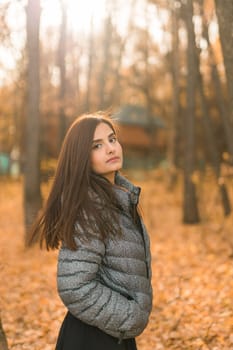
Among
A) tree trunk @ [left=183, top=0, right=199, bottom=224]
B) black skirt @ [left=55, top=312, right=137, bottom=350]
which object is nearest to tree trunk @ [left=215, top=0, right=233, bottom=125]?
black skirt @ [left=55, top=312, right=137, bottom=350]

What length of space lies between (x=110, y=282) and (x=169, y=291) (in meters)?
4.90

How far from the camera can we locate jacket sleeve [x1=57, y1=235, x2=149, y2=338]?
2.61 m

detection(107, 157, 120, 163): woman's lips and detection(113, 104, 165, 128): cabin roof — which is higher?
detection(107, 157, 120, 163): woman's lips

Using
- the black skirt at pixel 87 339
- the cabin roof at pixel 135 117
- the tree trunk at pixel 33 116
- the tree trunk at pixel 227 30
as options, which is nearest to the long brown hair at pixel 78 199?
the black skirt at pixel 87 339

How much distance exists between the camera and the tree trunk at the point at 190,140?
39.4ft

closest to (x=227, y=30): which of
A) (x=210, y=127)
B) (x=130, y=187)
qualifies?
(x=130, y=187)

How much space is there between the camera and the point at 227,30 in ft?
16.5

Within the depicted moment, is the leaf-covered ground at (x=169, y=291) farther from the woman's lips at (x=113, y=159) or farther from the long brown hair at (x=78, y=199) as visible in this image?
the woman's lips at (x=113, y=159)

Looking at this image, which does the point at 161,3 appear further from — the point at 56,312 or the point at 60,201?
the point at 60,201

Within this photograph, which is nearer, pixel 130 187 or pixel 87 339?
pixel 87 339

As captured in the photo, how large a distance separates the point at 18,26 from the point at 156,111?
1318 inches

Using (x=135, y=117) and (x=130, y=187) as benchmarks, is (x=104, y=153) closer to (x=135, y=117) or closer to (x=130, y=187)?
(x=130, y=187)

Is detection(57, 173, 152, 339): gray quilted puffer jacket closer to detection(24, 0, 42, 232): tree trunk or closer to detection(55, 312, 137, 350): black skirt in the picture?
detection(55, 312, 137, 350): black skirt

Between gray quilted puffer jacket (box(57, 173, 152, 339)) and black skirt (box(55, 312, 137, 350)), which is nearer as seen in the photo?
gray quilted puffer jacket (box(57, 173, 152, 339))
